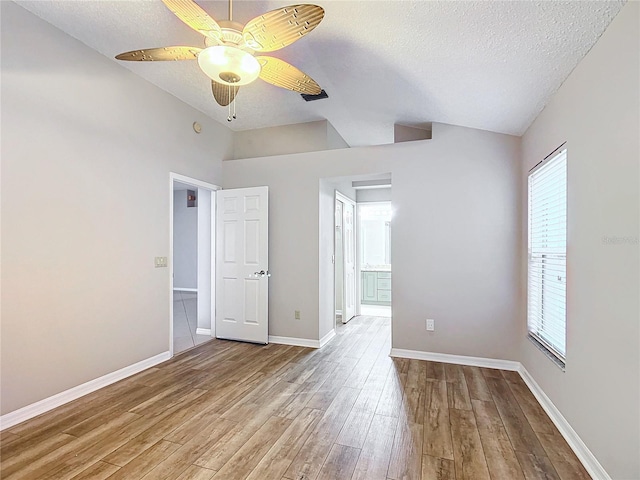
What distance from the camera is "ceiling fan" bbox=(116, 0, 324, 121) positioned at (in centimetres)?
155

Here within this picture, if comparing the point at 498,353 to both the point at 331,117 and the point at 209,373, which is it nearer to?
the point at 209,373

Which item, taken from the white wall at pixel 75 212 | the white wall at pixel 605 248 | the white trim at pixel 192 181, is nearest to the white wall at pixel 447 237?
the white wall at pixel 605 248

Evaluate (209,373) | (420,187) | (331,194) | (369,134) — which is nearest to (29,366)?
(209,373)

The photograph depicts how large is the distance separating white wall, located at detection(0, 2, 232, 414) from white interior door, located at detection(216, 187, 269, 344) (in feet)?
2.90

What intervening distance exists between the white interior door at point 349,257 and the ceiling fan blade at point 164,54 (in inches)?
134

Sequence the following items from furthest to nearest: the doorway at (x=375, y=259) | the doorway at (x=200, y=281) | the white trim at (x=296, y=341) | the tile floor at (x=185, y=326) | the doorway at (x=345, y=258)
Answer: the doorway at (x=375, y=259) → the doorway at (x=345, y=258) → the tile floor at (x=185, y=326) → the white trim at (x=296, y=341) → the doorway at (x=200, y=281)

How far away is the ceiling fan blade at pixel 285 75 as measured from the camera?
196cm

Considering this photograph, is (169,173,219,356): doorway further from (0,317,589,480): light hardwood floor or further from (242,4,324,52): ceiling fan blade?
(242,4,324,52): ceiling fan blade

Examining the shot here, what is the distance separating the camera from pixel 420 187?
3719 millimetres

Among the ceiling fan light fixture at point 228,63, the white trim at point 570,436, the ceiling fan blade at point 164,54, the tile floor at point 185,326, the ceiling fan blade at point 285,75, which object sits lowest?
the tile floor at point 185,326

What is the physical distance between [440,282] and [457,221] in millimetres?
702

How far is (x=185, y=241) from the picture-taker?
28.8ft

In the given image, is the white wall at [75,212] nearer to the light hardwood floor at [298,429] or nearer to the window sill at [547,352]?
the light hardwood floor at [298,429]

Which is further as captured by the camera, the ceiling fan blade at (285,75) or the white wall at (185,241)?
the white wall at (185,241)
